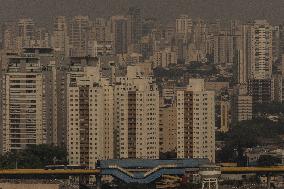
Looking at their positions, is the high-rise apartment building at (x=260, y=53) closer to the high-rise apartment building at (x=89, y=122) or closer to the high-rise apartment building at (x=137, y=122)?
the high-rise apartment building at (x=89, y=122)

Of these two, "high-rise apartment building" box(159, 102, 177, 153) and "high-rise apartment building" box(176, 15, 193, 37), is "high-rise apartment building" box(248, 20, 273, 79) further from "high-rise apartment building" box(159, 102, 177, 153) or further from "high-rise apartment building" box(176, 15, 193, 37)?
"high-rise apartment building" box(159, 102, 177, 153)

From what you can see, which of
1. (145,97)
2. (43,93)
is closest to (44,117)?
(43,93)

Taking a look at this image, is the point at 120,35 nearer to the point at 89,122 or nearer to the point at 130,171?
the point at 89,122

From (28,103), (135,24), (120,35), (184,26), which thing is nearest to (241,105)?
(184,26)

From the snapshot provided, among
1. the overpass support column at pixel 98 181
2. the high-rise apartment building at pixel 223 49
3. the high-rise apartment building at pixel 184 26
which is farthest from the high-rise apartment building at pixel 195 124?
the high-rise apartment building at pixel 223 49

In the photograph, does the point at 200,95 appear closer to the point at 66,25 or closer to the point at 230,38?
the point at 66,25

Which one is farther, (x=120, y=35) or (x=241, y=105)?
(x=120, y=35)

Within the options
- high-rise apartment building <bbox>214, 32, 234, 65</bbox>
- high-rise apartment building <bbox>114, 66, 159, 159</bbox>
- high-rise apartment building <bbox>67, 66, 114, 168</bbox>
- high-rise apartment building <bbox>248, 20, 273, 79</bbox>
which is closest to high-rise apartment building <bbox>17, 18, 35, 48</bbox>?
high-rise apartment building <bbox>248, 20, 273, 79</bbox>
